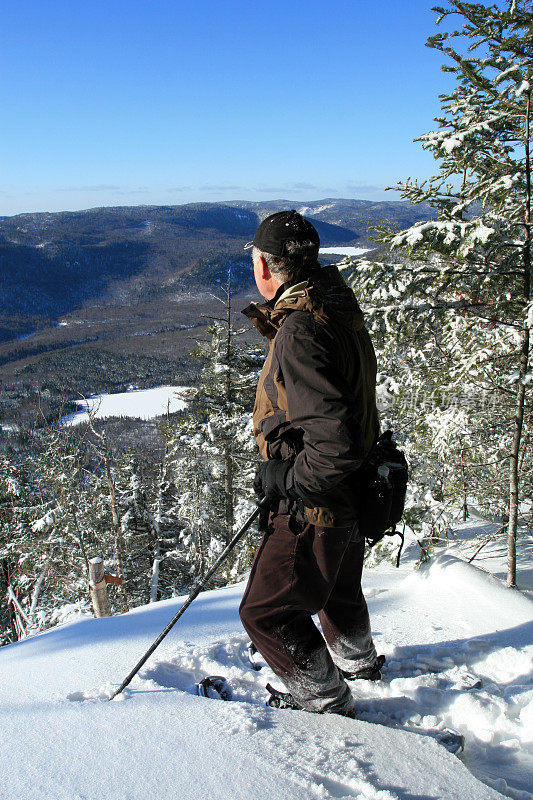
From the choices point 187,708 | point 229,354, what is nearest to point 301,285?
point 187,708

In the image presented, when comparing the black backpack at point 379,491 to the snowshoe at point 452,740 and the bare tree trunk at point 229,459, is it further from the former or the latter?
the bare tree trunk at point 229,459

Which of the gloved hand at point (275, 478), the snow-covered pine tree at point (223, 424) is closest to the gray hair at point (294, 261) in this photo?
the gloved hand at point (275, 478)

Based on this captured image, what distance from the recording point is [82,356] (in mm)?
186750

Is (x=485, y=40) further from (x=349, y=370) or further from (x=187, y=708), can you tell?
(x=187, y=708)

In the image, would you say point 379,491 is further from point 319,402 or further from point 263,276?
point 263,276

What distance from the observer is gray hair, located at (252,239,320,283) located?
2289 millimetres

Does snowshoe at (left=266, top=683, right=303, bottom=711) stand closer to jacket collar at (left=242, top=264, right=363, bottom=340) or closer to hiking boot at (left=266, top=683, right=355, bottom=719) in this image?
hiking boot at (left=266, top=683, right=355, bottom=719)

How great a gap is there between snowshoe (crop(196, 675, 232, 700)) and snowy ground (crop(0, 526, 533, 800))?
0.09 m

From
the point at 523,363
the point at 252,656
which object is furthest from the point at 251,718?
the point at 523,363

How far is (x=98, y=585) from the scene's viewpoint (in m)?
5.17

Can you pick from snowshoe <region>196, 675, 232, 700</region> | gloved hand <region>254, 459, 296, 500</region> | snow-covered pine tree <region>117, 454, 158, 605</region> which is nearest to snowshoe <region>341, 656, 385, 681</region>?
Result: snowshoe <region>196, 675, 232, 700</region>

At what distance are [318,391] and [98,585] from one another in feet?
14.2

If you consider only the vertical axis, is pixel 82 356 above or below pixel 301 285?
below

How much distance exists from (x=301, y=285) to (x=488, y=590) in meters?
2.94
